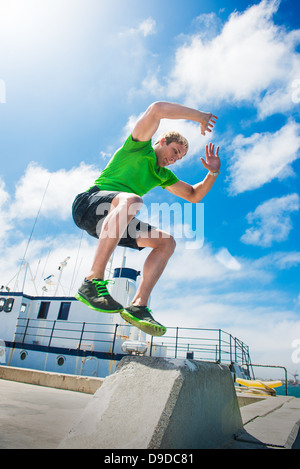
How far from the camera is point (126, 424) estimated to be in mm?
969

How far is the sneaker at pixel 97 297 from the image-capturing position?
1536mm

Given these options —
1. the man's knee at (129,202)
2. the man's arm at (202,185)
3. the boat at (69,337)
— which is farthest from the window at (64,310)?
the man's knee at (129,202)

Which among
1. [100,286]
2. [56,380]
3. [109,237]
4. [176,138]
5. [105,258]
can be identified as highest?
[176,138]

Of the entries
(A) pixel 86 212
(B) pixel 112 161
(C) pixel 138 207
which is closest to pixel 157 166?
(B) pixel 112 161

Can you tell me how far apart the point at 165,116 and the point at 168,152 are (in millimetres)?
391

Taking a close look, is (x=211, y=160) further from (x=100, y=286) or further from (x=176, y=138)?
(x=100, y=286)

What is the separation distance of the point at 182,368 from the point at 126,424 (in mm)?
295

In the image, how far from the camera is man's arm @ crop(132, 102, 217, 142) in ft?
5.69

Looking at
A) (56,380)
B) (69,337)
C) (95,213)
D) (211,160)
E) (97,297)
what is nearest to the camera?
(97,297)

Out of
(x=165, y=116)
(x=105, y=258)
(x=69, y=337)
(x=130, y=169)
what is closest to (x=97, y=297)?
(x=105, y=258)

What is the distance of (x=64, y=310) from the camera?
12.6 m

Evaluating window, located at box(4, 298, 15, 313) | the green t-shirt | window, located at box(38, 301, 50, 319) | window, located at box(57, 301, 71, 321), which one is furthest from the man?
window, located at box(4, 298, 15, 313)

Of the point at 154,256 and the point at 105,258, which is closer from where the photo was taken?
the point at 105,258
